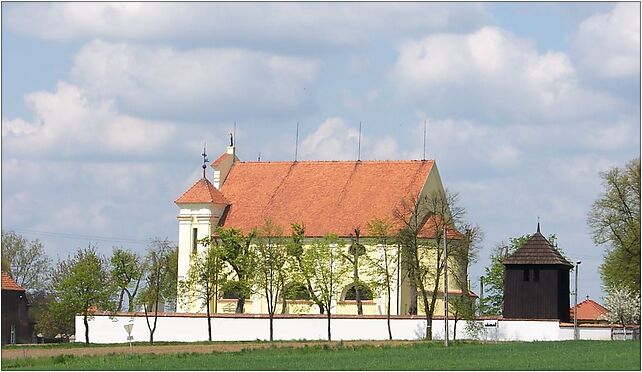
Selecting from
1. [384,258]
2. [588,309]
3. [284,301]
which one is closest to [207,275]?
[284,301]

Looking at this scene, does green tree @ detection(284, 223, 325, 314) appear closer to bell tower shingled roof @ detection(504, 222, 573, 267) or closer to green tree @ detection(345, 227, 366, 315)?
green tree @ detection(345, 227, 366, 315)

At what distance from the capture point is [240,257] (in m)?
75.4

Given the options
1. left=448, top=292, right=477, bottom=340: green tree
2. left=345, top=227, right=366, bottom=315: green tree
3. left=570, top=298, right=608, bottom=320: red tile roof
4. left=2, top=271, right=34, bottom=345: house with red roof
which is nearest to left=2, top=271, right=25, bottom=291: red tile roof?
left=2, top=271, right=34, bottom=345: house with red roof

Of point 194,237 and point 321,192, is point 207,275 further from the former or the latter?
point 321,192

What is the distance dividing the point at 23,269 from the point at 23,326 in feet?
45.7

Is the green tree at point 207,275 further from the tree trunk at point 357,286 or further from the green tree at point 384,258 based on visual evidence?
the green tree at point 384,258

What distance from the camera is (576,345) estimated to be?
4716 cm

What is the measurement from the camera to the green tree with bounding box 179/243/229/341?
74.3 m

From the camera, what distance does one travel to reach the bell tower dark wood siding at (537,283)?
63031 millimetres

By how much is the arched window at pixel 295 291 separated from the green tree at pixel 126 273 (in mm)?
8087

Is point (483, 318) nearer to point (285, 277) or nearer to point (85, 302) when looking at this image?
point (285, 277)

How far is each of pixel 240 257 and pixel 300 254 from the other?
3244mm

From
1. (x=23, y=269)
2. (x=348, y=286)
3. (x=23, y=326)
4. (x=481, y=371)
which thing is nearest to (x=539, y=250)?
(x=348, y=286)

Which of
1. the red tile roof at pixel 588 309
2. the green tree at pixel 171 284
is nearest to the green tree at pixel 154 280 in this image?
the green tree at pixel 171 284
